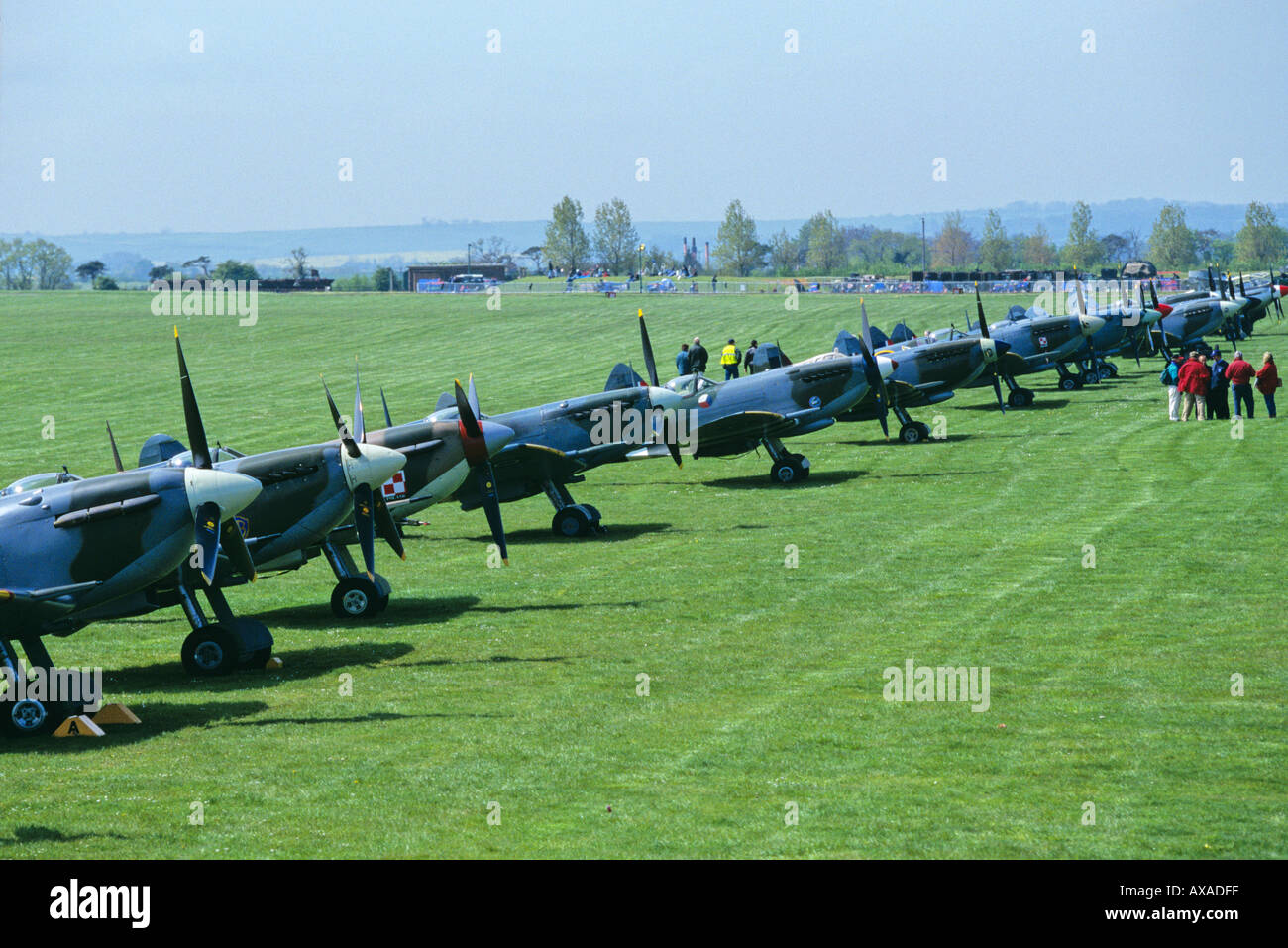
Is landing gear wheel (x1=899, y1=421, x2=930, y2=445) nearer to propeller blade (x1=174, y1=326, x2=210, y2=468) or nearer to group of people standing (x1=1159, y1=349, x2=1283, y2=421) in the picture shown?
group of people standing (x1=1159, y1=349, x2=1283, y2=421)

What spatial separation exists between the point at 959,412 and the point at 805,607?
32.2 m

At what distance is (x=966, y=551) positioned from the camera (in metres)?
26.3

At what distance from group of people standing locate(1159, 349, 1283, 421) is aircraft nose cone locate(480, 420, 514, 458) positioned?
1151 inches

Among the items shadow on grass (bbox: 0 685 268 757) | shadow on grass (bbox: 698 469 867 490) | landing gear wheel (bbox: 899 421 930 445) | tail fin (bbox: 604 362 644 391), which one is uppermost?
tail fin (bbox: 604 362 644 391)

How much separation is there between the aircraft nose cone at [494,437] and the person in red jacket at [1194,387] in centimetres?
2937

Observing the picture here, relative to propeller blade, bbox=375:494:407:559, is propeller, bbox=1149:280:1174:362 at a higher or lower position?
higher

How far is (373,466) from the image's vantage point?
2105 centimetres

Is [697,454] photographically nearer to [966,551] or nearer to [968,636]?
[966,551]

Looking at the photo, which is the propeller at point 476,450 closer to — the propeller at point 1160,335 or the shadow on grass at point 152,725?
the shadow on grass at point 152,725

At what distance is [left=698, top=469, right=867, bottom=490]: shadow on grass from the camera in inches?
1441

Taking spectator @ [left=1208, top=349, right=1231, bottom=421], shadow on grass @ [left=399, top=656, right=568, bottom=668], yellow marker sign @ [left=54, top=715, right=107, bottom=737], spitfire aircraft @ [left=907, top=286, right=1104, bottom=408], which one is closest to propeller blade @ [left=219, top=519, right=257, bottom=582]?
shadow on grass @ [left=399, top=656, right=568, bottom=668]

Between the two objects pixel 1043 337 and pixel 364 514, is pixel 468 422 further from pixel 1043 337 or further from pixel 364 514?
pixel 1043 337

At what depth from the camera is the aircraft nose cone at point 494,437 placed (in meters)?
23.8

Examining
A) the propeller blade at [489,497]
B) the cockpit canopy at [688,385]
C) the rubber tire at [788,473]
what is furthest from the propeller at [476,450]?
the rubber tire at [788,473]
